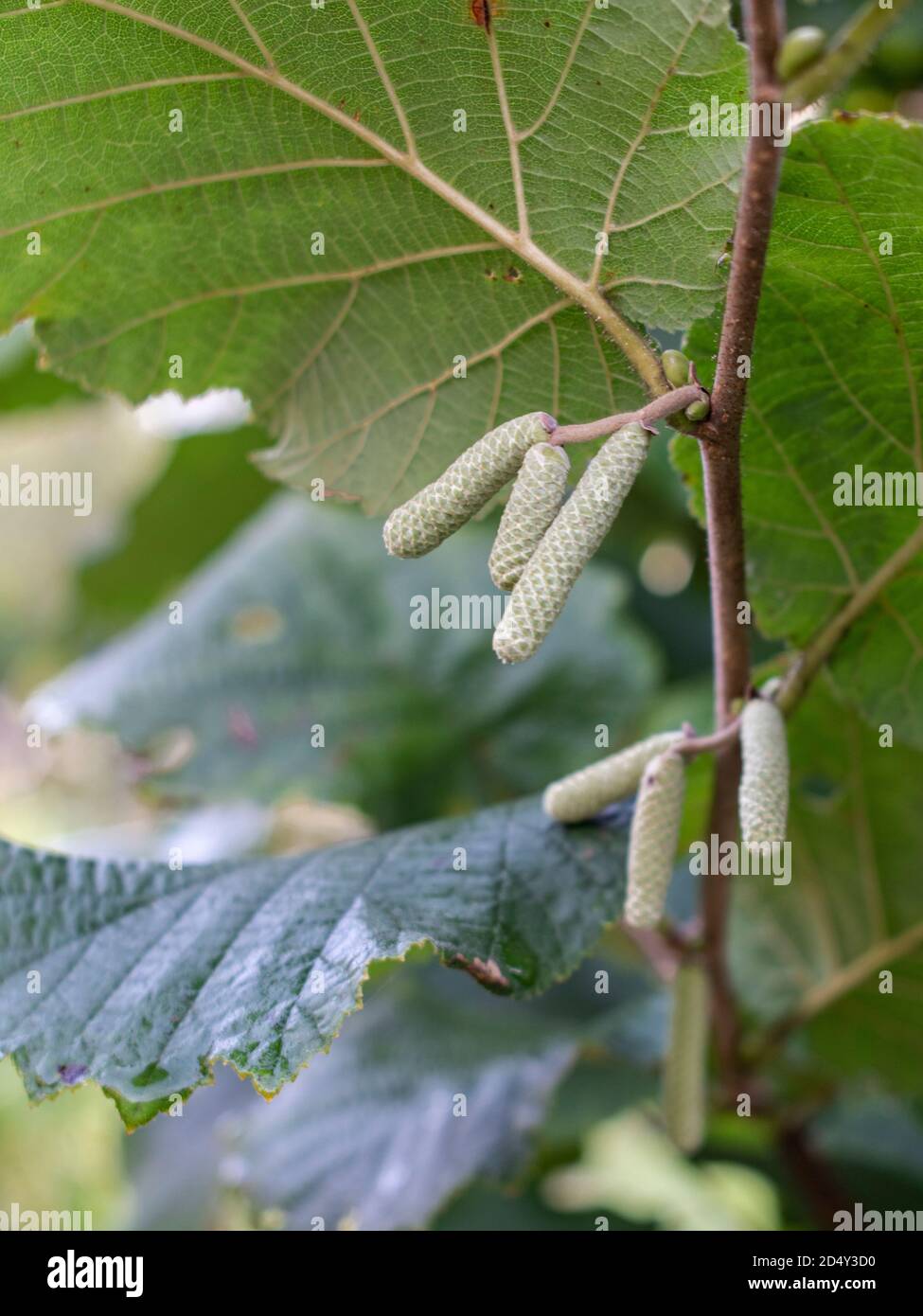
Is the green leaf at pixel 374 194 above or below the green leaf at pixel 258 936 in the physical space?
above

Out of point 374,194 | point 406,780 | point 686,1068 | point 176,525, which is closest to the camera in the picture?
point 374,194

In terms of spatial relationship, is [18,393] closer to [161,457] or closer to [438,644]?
[161,457]

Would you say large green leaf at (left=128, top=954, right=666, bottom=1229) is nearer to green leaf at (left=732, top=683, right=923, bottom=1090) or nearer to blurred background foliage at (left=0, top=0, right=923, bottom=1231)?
blurred background foliage at (left=0, top=0, right=923, bottom=1231)

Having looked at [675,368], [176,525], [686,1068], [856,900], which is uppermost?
[176,525]

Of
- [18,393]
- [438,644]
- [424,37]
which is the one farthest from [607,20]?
[18,393]

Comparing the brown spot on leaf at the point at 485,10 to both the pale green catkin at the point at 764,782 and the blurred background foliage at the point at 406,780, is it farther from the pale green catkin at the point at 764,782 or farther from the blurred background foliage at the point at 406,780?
the blurred background foliage at the point at 406,780

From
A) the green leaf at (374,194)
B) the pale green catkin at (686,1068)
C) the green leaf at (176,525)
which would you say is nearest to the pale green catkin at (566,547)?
the green leaf at (374,194)

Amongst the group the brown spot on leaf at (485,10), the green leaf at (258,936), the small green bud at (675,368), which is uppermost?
the brown spot on leaf at (485,10)

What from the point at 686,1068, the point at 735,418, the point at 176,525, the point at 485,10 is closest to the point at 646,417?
the point at 735,418

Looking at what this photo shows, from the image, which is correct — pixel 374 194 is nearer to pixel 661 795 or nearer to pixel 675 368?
pixel 675 368
